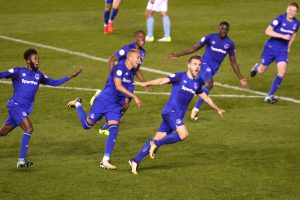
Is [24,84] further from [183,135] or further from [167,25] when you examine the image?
[167,25]

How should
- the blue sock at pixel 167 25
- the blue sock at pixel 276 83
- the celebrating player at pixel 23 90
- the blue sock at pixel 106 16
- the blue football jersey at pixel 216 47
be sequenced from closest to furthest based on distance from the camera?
the celebrating player at pixel 23 90 → the blue football jersey at pixel 216 47 → the blue sock at pixel 276 83 → the blue sock at pixel 167 25 → the blue sock at pixel 106 16

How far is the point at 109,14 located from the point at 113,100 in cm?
1196

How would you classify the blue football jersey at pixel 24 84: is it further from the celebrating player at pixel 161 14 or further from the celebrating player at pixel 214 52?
the celebrating player at pixel 161 14

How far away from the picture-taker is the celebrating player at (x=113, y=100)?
15.2 metres

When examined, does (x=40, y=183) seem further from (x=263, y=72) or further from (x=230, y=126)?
(x=263, y=72)

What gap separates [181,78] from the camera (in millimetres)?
15047

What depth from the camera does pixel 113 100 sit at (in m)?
15.7

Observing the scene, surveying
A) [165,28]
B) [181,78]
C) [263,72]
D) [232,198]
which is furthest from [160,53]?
[232,198]

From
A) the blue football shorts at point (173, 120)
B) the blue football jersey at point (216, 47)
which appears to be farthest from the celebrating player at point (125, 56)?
the blue football jersey at point (216, 47)

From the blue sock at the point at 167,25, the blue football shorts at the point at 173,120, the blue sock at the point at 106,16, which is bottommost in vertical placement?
the blue sock at the point at 106,16

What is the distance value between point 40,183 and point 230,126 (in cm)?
545

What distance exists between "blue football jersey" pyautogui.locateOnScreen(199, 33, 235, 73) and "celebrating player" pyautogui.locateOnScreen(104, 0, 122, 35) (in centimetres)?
823

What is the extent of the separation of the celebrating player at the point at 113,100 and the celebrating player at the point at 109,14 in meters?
11.4

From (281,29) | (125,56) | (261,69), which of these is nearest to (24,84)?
(125,56)
